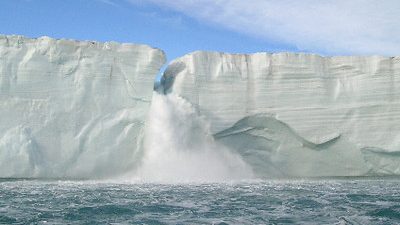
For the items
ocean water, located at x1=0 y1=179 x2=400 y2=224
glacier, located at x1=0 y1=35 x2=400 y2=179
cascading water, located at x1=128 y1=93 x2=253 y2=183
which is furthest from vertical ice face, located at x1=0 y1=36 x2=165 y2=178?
ocean water, located at x1=0 y1=179 x2=400 y2=224

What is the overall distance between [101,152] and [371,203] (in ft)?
28.3

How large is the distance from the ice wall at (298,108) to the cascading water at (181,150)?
0.36m

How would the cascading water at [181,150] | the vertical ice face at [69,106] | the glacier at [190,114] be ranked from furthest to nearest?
the cascading water at [181,150]
the glacier at [190,114]
the vertical ice face at [69,106]

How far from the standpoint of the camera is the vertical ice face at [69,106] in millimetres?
15641

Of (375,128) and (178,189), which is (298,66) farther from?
(178,189)

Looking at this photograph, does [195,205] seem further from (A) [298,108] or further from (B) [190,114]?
(A) [298,108]

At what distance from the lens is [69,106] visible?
16.2 m

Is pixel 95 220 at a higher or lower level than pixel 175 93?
lower

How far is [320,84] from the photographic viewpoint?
59.3ft

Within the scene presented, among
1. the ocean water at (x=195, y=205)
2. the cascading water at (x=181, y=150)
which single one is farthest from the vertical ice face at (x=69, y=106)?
the ocean water at (x=195, y=205)

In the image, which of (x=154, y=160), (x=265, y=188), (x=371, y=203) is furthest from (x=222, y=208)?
(x=154, y=160)

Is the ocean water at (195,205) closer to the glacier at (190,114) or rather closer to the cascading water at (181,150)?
the glacier at (190,114)

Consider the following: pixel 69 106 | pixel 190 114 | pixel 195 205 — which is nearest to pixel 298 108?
pixel 190 114

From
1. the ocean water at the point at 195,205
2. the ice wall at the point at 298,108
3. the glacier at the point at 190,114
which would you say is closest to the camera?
the ocean water at the point at 195,205
